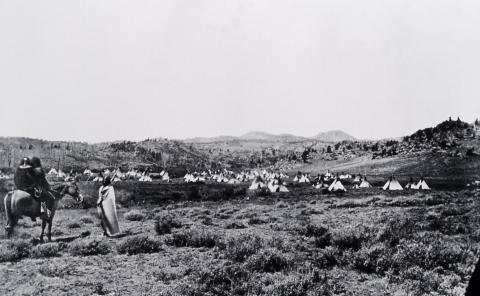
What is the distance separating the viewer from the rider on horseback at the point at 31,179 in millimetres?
12859

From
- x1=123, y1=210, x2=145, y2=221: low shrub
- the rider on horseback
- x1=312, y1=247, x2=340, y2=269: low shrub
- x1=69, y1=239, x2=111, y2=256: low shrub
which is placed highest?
the rider on horseback

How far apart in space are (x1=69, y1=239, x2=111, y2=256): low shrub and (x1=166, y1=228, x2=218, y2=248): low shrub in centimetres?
215

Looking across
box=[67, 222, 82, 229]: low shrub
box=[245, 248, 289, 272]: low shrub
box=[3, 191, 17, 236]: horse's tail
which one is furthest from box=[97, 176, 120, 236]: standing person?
box=[245, 248, 289, 272]: low shrub

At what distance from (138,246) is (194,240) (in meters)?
1.83

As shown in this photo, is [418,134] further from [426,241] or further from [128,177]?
[426,241]

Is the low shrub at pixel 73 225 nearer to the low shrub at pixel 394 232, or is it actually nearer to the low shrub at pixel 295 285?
the low shrub at pixel 295 285

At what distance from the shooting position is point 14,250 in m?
12.0

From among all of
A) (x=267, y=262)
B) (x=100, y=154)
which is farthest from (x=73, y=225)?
(x=100, y=154)

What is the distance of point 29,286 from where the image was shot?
9.36 m

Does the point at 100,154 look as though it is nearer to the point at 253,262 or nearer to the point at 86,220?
the point at 86,220

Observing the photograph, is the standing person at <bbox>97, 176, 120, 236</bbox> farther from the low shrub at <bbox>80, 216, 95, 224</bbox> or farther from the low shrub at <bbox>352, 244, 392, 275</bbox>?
the low shrub at <bbox>352, 244, 392, 275</bbox>

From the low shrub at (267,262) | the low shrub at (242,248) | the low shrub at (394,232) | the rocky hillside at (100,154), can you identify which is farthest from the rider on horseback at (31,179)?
the rocky hillside at (100,154)

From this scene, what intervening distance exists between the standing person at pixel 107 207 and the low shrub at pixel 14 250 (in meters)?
2.58

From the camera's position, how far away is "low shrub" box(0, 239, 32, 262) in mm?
11719
